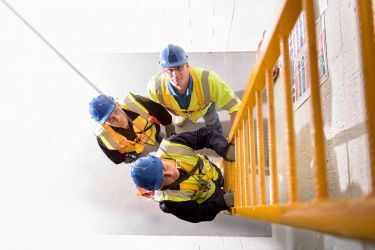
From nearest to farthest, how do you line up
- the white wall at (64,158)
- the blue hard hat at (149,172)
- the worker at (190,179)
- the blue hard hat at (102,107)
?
the blue hard hat at (149,172) → the worker at (190,179) → the blue hard hat at (102,107) → the white wall at (64,158)

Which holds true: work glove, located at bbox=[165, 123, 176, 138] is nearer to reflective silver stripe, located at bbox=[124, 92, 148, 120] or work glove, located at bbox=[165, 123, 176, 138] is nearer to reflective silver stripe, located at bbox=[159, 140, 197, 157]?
reflective silver stripe, located at bbox=[124, 92, 148, 120]

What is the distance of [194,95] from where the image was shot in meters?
3.36

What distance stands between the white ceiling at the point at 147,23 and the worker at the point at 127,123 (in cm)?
99

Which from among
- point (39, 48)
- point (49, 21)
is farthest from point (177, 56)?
point (39, 48)

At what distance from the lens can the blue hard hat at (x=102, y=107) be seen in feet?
10.3

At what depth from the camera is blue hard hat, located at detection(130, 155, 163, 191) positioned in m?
2.61

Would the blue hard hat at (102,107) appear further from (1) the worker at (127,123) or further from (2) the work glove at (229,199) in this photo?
(2) the work glove at (229,199)

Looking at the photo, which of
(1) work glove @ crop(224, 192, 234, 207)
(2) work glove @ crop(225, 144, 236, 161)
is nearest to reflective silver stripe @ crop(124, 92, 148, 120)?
(2) work glove @ crop(225, 144, 236, 161)

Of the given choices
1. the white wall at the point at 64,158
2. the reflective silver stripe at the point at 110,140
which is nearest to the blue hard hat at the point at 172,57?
the reflective silver stripe at the point at 110,140

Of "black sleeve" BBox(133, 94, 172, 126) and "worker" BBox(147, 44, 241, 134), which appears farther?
"black sleeve" BBox(133, 94, 172, 126)

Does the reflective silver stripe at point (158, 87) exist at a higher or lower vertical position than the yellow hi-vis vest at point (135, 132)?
higher

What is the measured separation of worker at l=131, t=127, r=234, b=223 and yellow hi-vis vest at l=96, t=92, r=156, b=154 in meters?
0.50

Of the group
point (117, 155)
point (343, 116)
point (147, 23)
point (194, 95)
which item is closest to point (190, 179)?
point (194, 95)

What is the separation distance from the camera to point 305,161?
8.73ft
